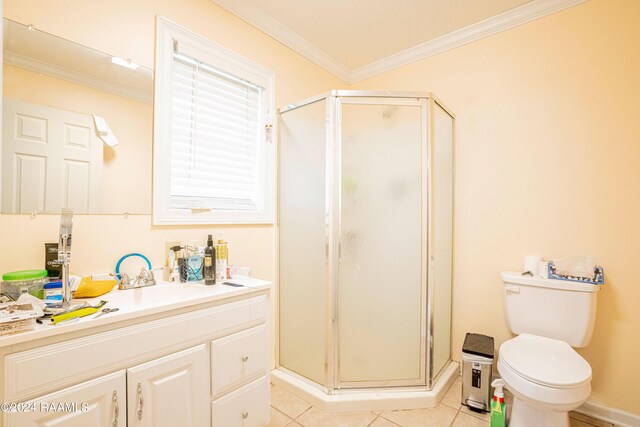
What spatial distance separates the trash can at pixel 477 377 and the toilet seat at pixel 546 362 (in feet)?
0.82

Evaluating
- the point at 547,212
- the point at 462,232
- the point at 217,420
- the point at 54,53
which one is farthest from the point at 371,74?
the point at 217,420

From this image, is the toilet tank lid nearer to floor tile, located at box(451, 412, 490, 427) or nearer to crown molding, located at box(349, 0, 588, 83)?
floor tile, located at box(451, 412, 490, 427)

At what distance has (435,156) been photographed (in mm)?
1972

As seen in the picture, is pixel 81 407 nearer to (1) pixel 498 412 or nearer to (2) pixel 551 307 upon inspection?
(1) pixel 498 412

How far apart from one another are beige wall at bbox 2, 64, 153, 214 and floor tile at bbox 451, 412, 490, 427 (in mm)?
2099

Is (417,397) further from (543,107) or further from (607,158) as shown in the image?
(543,107)

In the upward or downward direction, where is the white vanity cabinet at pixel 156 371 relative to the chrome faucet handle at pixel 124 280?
downward

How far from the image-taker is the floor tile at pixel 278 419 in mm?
1670

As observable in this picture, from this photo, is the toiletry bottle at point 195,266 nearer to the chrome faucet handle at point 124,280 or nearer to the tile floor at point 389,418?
the chrome faucet handle at point 124,280

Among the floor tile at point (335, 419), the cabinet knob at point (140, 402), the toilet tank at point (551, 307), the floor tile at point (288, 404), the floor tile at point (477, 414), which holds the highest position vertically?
the toilet tank at point (551, 307)

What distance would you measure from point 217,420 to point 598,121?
2.65m

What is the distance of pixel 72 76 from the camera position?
51.6 inches

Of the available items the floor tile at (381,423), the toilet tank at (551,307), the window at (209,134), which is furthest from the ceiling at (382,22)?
the floor tile at (381,423)

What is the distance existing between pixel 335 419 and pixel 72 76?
7.33 feet
